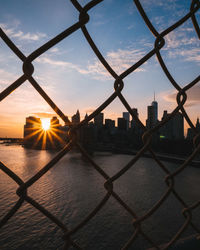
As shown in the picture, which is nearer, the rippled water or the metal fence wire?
the metal fence wire

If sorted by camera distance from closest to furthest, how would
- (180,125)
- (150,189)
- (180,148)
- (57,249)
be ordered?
(57,249), (150,189), (180,148), (180,125)

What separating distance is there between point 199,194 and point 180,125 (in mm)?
88142

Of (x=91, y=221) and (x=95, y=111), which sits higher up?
(x=95, y=111)

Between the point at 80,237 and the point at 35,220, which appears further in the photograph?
the point at 35,220

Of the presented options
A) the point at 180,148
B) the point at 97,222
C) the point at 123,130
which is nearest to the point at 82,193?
the point at 97,222

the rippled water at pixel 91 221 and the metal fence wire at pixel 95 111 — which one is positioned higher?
the metal fence wire at pixel 95 111

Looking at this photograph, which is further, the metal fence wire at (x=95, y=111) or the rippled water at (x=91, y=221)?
the rippled water at (x=91, y=221)

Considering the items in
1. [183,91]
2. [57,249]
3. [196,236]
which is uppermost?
[183,91]

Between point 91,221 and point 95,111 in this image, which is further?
point 91,221

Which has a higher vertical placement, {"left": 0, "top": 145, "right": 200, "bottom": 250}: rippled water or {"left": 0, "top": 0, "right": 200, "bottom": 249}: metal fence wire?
{"left": 0, "top": 0, "right": 200, "bottom": 249}: metal fence wire

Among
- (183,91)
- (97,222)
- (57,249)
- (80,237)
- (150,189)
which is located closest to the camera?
(183,91)

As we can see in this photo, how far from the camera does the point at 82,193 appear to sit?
875 inches

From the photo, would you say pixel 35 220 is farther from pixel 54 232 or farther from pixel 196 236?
pixel 196 236

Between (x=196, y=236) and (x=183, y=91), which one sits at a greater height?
(x=183, y=91)
